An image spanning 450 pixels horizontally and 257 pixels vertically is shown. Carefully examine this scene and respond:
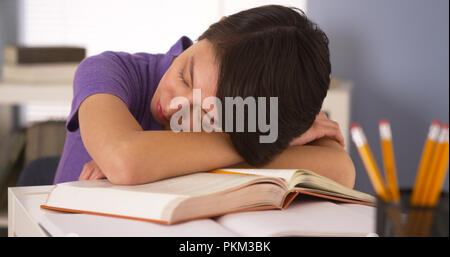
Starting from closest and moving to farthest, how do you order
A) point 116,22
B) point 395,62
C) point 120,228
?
point 120,228, point 395,62, point 116,22

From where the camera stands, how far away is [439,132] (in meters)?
0.41

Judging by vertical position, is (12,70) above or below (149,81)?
below

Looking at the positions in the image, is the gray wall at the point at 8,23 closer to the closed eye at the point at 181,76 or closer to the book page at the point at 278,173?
the closed eye at the point at 181,76

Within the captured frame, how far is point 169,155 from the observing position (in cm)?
69

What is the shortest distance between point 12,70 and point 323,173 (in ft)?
4.21

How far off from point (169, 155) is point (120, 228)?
19 cm

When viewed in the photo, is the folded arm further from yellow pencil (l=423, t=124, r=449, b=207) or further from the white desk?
yellow pencil (l=423, t=124, r=449, b=207)

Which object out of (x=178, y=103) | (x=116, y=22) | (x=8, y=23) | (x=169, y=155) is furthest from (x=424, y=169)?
(x=8, y=23)

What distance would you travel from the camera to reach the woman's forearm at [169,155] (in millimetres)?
665

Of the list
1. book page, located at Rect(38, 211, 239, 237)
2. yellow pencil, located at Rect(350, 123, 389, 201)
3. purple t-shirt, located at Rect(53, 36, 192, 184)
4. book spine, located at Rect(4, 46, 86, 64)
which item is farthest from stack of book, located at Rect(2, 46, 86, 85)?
yellow pencil, located at Rect(350, 123, 389, 201)

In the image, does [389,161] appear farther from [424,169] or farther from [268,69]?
[268,69]

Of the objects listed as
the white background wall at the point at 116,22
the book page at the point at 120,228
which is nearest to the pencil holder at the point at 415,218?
the book page at the point at 120,228
